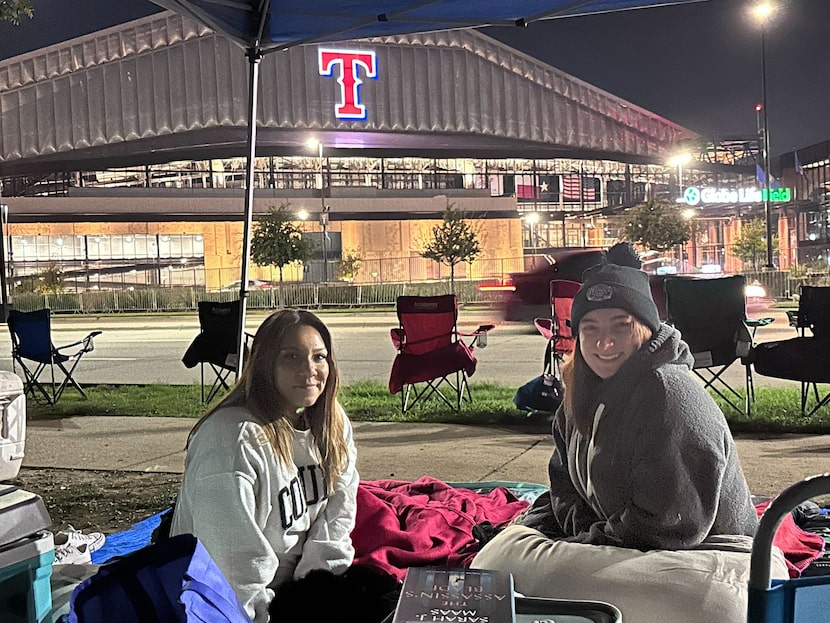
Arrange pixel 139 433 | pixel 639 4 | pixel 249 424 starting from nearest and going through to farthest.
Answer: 1. pixel 249 424
2. pixel 639 4
3. pixel 139 433

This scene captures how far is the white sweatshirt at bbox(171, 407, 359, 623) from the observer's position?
216 cm

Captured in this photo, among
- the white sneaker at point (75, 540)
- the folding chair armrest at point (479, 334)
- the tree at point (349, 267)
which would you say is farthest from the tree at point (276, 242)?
the white sneaker at point (75, 540)

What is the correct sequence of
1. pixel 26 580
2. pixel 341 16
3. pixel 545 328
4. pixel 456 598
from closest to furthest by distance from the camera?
pixel 456 598
pixel 26 580
pixel 341 16
pixel 545 328

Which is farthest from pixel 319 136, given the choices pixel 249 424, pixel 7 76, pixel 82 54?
pixel 249 424

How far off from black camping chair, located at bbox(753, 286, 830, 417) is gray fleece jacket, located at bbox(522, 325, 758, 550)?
11.8 ft

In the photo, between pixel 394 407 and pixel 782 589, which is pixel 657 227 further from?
pixel 782 589

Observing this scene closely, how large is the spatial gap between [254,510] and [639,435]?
3.05 ft

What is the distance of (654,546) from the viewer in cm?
228

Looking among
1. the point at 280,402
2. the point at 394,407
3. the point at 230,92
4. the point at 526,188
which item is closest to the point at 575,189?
the point at 526,188

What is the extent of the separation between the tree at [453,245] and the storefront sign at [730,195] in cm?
635

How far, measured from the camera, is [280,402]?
238 centimetres

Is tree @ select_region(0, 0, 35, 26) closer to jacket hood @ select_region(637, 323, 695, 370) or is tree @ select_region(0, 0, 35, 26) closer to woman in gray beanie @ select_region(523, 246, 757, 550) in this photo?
woman in gray beanie @ select_region(523, 246, 757, 550)

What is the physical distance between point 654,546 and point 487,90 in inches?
918

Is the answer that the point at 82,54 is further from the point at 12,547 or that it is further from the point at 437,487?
the point at 12,547
